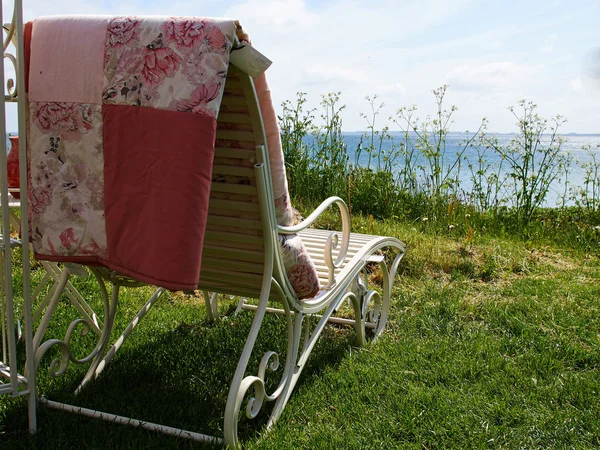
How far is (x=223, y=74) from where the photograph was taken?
66.7 inches

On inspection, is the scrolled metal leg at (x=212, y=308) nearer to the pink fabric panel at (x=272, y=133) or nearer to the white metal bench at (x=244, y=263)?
the white metal bench at (x=244, y=263)

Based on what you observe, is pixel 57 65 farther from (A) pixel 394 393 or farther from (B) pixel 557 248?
(B) pixel 557 248

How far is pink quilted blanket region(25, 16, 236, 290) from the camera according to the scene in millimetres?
1700

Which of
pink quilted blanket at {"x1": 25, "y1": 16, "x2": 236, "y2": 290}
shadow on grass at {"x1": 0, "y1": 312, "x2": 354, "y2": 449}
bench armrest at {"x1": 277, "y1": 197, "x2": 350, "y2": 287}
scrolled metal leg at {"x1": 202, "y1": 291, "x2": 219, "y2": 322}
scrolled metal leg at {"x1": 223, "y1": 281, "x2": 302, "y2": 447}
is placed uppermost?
pink quilted blanket at {"x1": 25, "y1": 16, "x2": 236, "y2": 290}

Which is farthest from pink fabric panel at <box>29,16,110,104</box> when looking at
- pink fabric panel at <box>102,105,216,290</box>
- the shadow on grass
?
the shadow on grass

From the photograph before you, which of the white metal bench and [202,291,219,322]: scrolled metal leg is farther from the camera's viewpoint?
[202,291,219,322]: scrolled metal leg

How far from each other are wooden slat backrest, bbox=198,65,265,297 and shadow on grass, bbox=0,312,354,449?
1.70 feet

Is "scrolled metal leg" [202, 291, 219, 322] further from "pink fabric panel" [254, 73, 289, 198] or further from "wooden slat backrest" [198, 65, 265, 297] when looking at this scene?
"pink fabric panel" [254, 73, 289, 198]

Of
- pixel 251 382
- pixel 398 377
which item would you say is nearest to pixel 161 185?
pixel 251 382

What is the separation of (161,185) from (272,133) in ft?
1.31

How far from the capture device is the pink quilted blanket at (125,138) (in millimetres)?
1700

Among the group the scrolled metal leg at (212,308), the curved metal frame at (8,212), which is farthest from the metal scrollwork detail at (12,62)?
the scrolled metal leg at (212,308)

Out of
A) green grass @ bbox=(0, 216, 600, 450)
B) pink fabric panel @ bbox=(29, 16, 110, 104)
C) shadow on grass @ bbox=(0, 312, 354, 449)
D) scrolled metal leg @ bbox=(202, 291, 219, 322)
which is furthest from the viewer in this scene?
scrolled metal leg @ bbox=(202, 291, 219, 322)

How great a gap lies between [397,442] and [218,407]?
695 mm
